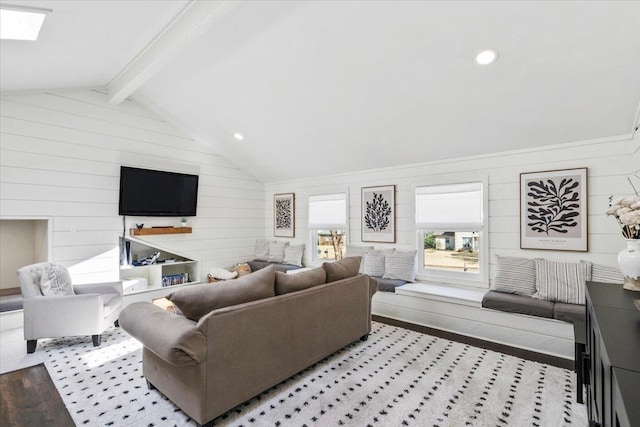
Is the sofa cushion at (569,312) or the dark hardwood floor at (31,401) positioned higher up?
the sofa cushion at (569,312)

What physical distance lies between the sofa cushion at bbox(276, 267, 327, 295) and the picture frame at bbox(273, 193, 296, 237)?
332 centimetres

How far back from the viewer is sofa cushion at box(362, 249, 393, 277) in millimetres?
4586

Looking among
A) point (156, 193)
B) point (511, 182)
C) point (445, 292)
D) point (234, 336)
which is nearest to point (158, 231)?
point (156, 193)

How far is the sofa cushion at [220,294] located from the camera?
2.01m

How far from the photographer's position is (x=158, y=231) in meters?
4.81

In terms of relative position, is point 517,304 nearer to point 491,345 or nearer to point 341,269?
point 491,345

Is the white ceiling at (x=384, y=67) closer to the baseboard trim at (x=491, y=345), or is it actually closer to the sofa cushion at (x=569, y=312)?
the sofa cushion at (x=569, y=312)

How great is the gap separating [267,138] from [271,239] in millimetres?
2419

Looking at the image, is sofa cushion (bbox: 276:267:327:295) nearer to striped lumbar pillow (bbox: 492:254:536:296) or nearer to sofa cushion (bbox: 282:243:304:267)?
striped lumbar pillow (bbox: 492:254:536:296)

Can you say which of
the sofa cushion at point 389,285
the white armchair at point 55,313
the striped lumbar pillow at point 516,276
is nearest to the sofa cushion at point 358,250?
the sofa cushion at point 389,285

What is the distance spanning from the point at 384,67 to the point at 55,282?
13.0ft

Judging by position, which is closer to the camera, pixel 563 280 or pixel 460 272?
pixel 563 280

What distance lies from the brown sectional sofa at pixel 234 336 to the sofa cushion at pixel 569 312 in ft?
6.69

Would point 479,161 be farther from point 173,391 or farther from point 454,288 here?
point 173,391
